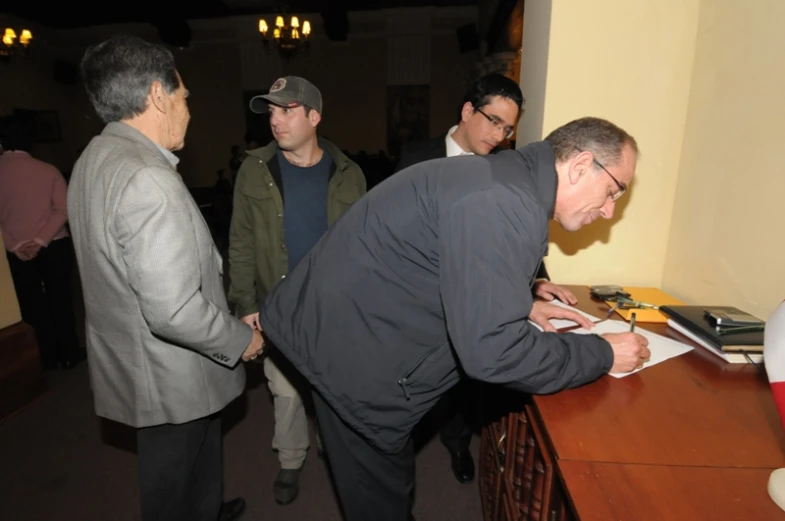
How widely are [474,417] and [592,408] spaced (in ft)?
4.53

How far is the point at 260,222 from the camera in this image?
196 cm

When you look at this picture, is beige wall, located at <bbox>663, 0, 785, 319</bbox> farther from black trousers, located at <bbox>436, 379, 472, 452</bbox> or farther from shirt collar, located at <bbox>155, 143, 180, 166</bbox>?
shirt collar, located at <bbox>155, 143, 180, 166</bbox>

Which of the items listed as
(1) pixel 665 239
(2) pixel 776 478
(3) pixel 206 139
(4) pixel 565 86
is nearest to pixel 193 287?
(2) pixel 776 478

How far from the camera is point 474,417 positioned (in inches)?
92.0

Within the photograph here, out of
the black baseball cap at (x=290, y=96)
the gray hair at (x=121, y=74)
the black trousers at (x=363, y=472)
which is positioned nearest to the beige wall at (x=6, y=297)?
the black baseball cap at (x=290, y=96)

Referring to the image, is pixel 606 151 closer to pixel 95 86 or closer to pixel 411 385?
pixel 411 385

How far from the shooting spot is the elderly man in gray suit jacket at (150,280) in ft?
3.83

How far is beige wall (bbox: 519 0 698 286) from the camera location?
66.6 inches

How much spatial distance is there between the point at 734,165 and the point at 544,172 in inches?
34.7

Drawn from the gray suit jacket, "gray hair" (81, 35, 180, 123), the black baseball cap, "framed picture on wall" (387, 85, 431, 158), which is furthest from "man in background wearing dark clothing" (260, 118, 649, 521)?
"framed picture on wall" (387, 85, 431, 158)

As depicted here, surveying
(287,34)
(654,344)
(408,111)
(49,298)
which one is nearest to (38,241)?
(49,298)

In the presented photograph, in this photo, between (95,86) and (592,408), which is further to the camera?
(95,86)

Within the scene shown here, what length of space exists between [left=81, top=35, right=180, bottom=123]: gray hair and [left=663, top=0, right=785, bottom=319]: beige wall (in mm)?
1745

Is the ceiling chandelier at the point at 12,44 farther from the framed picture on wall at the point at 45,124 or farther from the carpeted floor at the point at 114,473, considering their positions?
the carpeted floor at the point at 114,473
